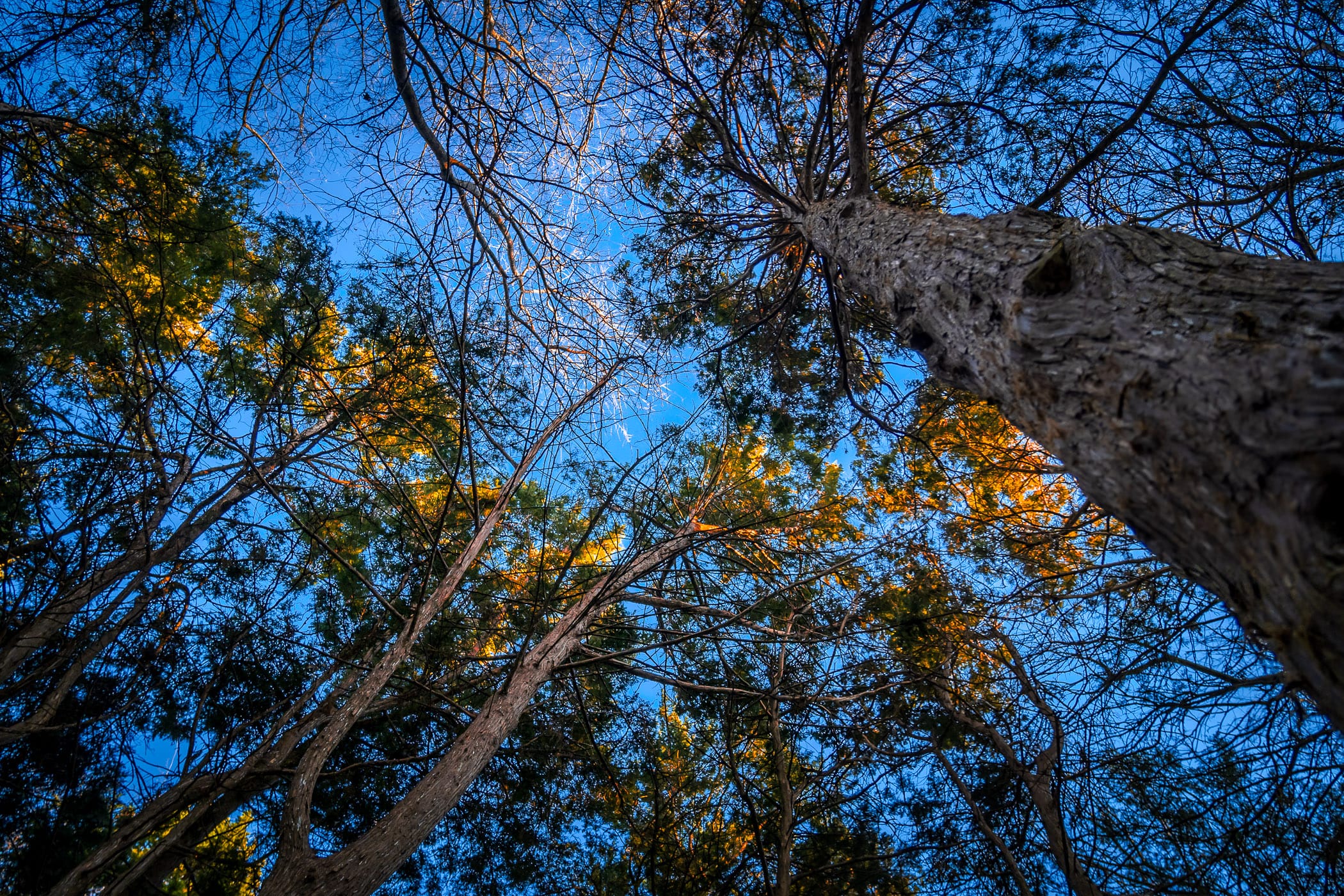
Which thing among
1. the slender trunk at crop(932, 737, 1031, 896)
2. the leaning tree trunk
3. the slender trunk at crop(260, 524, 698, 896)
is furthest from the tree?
the slender trunk at crop(932, 737, 1031, 896)

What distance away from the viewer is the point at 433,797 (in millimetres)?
2295

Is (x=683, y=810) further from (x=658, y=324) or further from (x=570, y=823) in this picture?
(x=658, y=324)

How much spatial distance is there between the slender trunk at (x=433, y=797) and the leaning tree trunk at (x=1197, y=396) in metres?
2.19

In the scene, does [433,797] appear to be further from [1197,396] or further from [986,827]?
[986,827]

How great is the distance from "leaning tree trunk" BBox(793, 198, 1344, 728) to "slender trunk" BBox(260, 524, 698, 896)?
2.19 meters

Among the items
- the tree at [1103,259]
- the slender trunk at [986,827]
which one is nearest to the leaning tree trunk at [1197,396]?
the tree at [1103,259]

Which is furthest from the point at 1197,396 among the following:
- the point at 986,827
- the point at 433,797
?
the point at 986,827

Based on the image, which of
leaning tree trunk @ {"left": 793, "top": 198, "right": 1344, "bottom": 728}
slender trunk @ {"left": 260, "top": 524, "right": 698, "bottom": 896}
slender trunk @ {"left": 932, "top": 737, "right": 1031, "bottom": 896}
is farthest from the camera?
slender trunk @ {"left": 932, "top": 737, "right": 1031, "bottom": 896}

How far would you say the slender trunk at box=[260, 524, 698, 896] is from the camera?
72.1 inches

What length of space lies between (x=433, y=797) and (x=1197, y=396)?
2837 millimetres

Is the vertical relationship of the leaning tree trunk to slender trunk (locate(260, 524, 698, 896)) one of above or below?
above

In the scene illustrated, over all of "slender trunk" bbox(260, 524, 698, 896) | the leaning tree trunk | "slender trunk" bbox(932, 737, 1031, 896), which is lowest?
"slender trunk" bbox(260, 524, 698, 896)

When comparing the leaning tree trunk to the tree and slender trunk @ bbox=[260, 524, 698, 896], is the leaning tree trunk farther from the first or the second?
slender trunk @ bbox=[260, 524, 698, 896]

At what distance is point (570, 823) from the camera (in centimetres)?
460
